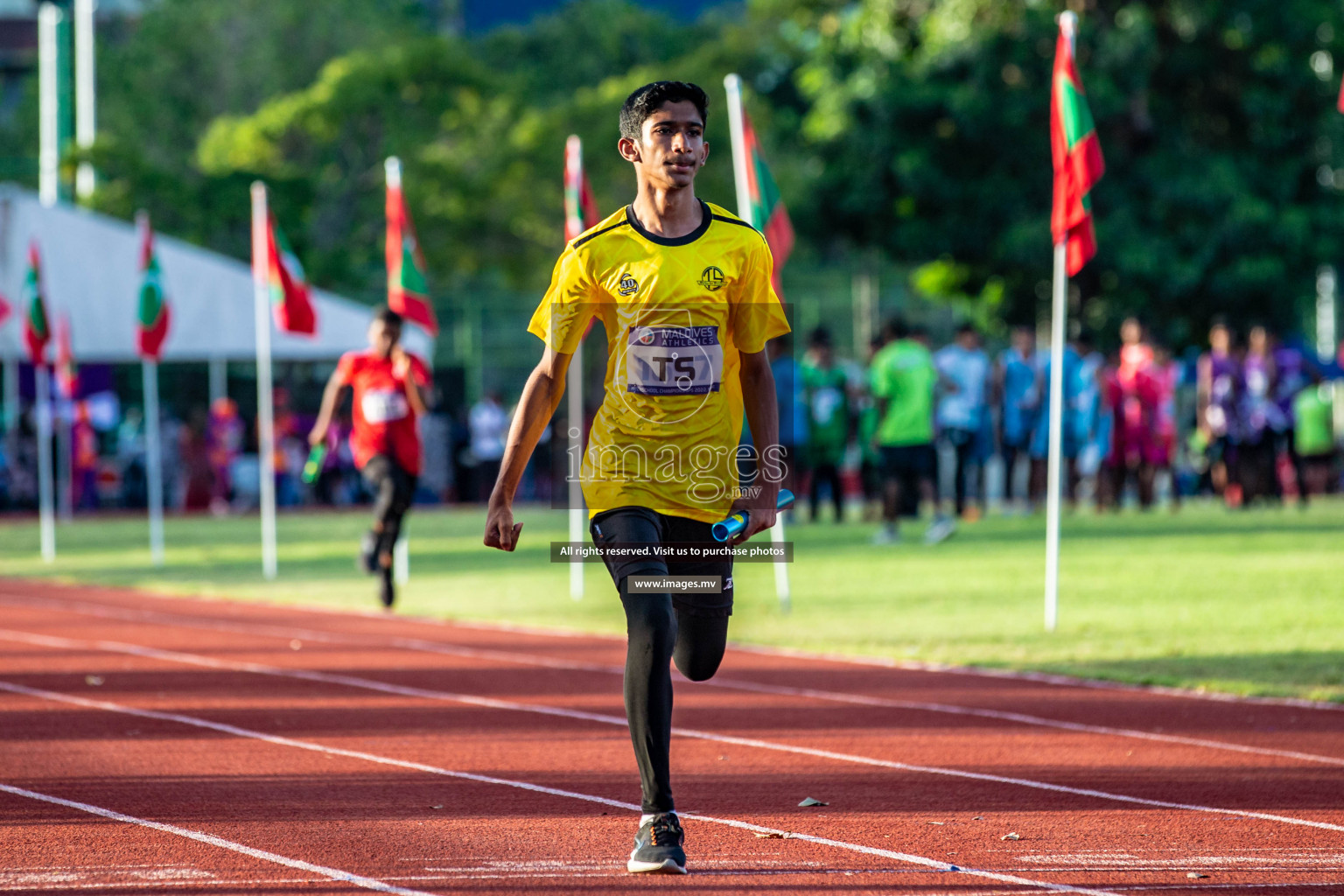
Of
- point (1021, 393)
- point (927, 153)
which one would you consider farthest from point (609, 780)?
point (927, 153)

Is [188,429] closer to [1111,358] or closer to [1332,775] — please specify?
[1111,358]

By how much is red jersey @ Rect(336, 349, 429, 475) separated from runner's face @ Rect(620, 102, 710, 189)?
768 centimetres

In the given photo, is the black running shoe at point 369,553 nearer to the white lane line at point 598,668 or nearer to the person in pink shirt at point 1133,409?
the white lane line at point 598,668

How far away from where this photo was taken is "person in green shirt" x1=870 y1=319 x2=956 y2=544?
17672 mm

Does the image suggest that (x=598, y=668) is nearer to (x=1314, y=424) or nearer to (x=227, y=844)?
(x=227, y=844)

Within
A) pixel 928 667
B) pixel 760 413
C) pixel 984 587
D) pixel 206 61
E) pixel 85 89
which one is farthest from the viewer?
pixel 206 61

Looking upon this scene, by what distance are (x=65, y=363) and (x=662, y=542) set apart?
73.9 ft

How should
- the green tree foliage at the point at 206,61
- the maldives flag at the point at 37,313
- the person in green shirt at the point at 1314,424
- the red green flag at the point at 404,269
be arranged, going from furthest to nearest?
the green tree foliage at the point at 206,61, the person in green shirt at the point at 1314,424, the maldives flag at the point at 37,313, the red green flag at the point at 404,269

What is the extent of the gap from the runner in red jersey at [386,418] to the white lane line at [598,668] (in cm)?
103

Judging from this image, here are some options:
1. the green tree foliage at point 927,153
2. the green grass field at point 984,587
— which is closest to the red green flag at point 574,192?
the green grass field at point 984,587

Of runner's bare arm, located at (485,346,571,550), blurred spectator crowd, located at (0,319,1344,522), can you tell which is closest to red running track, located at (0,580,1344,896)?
runner's bare arm, located at (485,346,571,550)

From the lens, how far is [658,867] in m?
5.01

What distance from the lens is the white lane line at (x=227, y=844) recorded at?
500 cm

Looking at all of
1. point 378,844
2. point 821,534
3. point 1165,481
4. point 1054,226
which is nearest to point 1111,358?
point 1165,481
